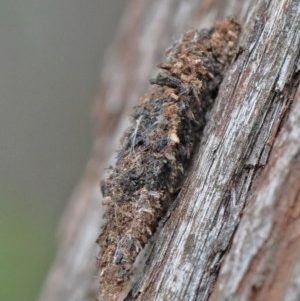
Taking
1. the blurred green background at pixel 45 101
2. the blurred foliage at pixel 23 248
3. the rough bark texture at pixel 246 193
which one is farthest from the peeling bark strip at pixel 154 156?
the blurred green background at pixel 45 101

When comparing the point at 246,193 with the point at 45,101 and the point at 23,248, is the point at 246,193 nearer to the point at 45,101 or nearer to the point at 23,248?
the point at 23,248

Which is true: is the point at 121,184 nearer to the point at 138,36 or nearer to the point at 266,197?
the point at 266,197

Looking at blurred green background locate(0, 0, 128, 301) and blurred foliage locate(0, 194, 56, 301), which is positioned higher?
blurred green background locate(0, 0, 128, 301)

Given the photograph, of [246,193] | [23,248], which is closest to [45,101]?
[23,248]

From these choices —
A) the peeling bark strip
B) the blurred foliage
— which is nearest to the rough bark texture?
the peeling bark strip

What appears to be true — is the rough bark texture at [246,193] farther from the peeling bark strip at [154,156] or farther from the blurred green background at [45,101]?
the blurred green background at [45,101]

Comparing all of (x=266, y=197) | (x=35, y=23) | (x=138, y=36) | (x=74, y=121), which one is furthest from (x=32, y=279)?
(x=266, y=197)

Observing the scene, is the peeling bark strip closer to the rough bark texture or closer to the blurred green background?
the rough bark texture
